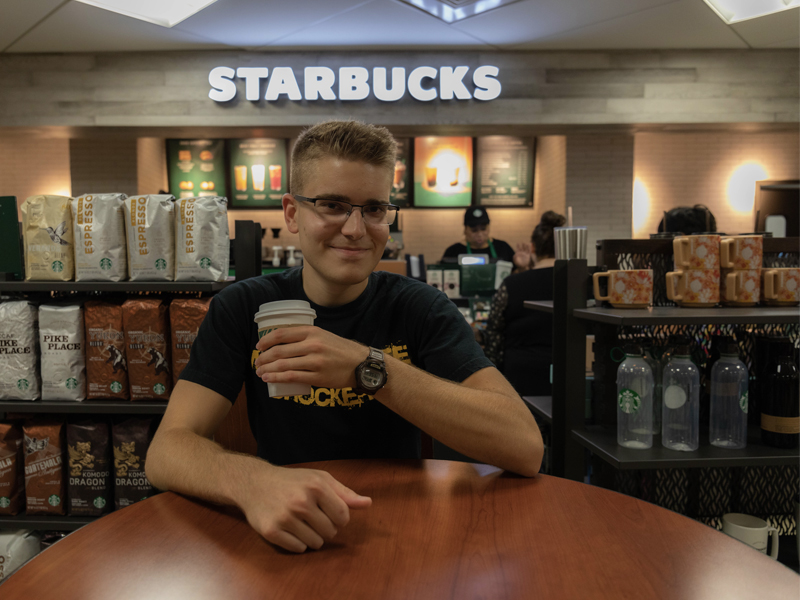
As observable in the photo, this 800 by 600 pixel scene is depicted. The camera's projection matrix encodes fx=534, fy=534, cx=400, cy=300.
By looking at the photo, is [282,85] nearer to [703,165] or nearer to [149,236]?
[149,236]

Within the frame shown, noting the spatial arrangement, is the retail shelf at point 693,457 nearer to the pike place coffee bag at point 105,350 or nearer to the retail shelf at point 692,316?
the retail shelf at point 692,316

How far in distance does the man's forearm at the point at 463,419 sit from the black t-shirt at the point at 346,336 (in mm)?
204

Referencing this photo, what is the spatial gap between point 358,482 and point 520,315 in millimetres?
2233

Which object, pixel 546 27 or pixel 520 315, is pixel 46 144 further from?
pixel 520 315

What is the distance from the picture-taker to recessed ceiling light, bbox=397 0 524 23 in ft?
13.8

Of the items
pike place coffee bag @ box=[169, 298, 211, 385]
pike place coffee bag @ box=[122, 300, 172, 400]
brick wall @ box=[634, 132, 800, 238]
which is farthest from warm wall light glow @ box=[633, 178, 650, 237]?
pike place coffee bag @ box=[122, 300, 172, 400]

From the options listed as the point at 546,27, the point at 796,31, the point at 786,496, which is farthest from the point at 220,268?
the point at 796,31

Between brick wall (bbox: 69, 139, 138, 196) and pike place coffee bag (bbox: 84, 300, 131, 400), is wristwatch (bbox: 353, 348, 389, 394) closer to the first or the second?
pike place coffee bag (bbox: 84, 300, 131, 400)

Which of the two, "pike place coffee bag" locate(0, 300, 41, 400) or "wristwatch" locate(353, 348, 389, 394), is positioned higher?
"wristwatch" locate(353, 348, 389, 394)

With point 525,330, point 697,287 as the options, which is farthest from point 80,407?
point 697,287

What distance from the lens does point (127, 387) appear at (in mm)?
2428

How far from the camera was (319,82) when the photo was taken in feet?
17.0

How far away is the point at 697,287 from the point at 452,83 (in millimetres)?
3702

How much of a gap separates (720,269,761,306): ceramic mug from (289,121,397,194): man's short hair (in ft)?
5.42
